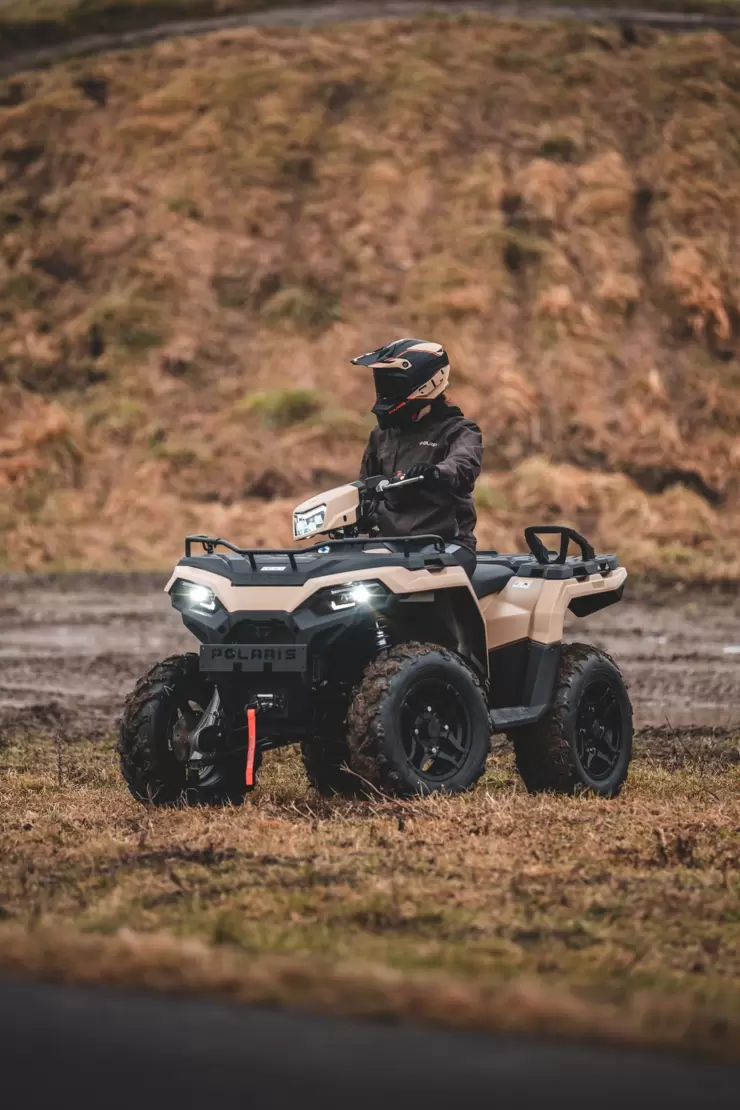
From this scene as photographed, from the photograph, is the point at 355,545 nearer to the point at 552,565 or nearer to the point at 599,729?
the point at 552,565

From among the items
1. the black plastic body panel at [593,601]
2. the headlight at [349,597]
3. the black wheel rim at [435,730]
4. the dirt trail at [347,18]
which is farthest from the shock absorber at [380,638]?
the dirt trail at [347,18]

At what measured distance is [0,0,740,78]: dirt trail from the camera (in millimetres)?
41344

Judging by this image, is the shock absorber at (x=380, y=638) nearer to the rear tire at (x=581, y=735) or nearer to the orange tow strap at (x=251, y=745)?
the orange tow strap at (x=251, y=745)

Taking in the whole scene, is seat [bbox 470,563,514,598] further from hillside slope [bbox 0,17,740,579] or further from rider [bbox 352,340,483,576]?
hillside slope [bbox 0,17,740,579]

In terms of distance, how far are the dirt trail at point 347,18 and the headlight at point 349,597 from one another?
1386 inches

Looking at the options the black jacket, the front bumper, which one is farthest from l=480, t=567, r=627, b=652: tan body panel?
the front bumper

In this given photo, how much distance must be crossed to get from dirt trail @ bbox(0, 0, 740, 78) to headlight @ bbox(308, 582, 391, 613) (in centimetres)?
3521

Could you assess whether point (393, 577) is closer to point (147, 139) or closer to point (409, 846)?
point (409, 846)

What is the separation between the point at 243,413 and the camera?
33.8 metres

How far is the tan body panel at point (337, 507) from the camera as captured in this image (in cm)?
918

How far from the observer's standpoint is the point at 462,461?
914 centimetres

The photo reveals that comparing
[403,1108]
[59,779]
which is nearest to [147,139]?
[59,779]

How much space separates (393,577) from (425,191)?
1175 inches

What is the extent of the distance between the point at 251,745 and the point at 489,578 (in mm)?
1937
